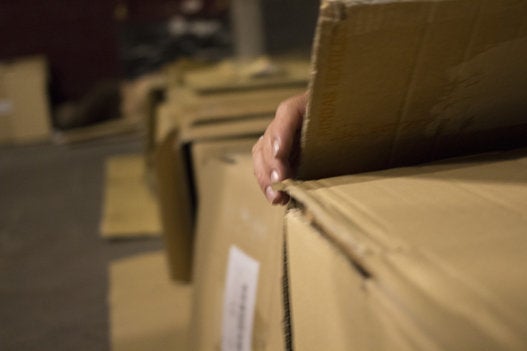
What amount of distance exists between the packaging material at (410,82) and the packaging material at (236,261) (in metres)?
0.29

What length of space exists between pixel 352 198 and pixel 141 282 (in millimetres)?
1236

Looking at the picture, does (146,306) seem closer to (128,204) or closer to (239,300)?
(239,300)

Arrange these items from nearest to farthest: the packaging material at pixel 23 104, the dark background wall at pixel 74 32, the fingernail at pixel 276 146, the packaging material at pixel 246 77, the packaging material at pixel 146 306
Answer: the fingernail at pixel 276 146, the packaging material at pixel 146 306, the packaging material at pixel 246 77, the packaging material at pixel 23 104, the dark background wall at pixel 74 32

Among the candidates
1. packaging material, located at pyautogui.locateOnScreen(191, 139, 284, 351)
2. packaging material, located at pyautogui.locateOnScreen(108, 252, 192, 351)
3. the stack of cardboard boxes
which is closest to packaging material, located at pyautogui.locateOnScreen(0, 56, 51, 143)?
packaging material, located at pyautogui.locateOnScreen(108, 252, 192, 351)

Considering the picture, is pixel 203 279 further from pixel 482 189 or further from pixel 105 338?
pixel 482 189

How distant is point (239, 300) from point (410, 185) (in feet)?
1.52

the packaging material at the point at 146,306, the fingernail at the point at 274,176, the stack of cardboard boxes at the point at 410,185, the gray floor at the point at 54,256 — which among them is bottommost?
the gray floor at the point at 54,256

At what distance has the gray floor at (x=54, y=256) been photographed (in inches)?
53.6

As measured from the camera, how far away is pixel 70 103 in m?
3.90

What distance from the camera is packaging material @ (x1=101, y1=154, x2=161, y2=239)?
1.88 meters

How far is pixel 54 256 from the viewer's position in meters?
1.78

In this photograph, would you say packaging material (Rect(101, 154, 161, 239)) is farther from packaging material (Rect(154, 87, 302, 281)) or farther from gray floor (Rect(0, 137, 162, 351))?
packaging material (Rect(154, 87, 302, 281))

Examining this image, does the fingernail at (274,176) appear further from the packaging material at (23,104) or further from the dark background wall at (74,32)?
the dark background wall at (74,32)

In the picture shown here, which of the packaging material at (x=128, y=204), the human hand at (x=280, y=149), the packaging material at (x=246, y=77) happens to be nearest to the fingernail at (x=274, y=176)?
the human hand at (x=280, y=149)
